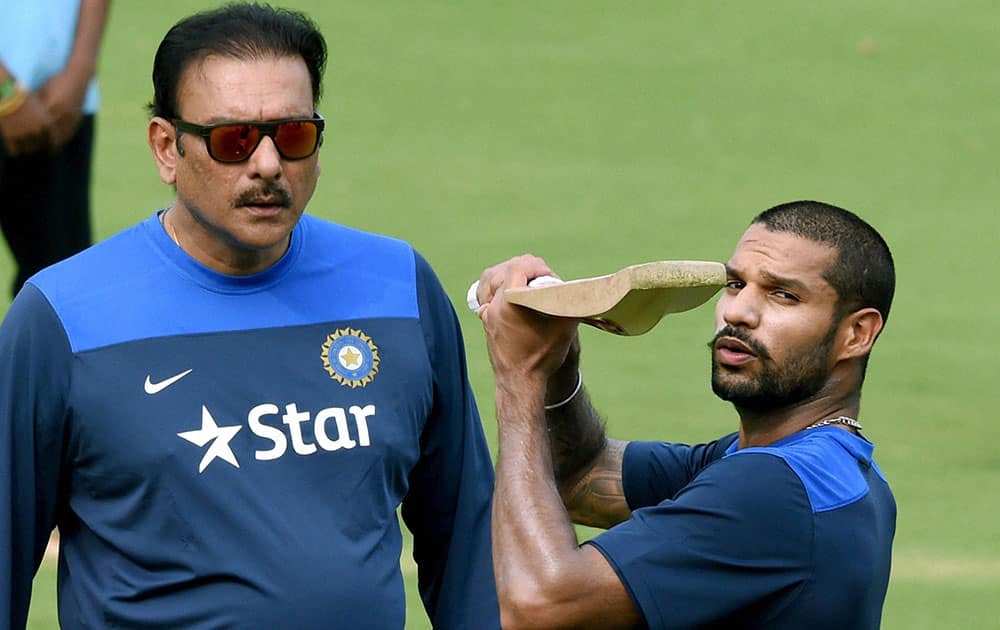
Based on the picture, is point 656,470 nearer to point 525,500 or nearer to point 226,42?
point 525,500

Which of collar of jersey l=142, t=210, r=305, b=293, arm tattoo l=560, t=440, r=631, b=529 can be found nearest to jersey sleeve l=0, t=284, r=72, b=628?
collar of jersey l=142, t=210, r=305, b=293

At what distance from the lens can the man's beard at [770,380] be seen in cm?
→ 443

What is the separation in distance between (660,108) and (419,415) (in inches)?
418

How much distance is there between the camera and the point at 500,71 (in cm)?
1537

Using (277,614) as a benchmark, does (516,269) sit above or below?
above

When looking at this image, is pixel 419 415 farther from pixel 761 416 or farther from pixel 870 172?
pixel 870 172

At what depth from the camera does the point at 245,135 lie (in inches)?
A: 161

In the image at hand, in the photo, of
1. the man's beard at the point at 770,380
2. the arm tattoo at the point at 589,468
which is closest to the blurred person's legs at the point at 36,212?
the arm tattoo at the point at 589,468

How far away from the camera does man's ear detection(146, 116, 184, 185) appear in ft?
13.8

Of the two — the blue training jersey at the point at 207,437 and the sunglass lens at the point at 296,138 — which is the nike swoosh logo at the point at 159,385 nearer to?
the blue training jersey at the point at 207,437

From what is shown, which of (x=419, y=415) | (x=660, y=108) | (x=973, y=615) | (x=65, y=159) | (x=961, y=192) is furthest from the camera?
(x=660, y=108)

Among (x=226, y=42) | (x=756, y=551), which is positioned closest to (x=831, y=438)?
(x=756, y=551)

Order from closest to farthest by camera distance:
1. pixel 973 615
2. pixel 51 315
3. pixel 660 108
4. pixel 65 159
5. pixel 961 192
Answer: pixel 51 315, pixel 973 615, pixel 65 159, pixel 961 192, pixel 660 108

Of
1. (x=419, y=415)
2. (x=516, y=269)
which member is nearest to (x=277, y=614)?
(x=419, y=415)
